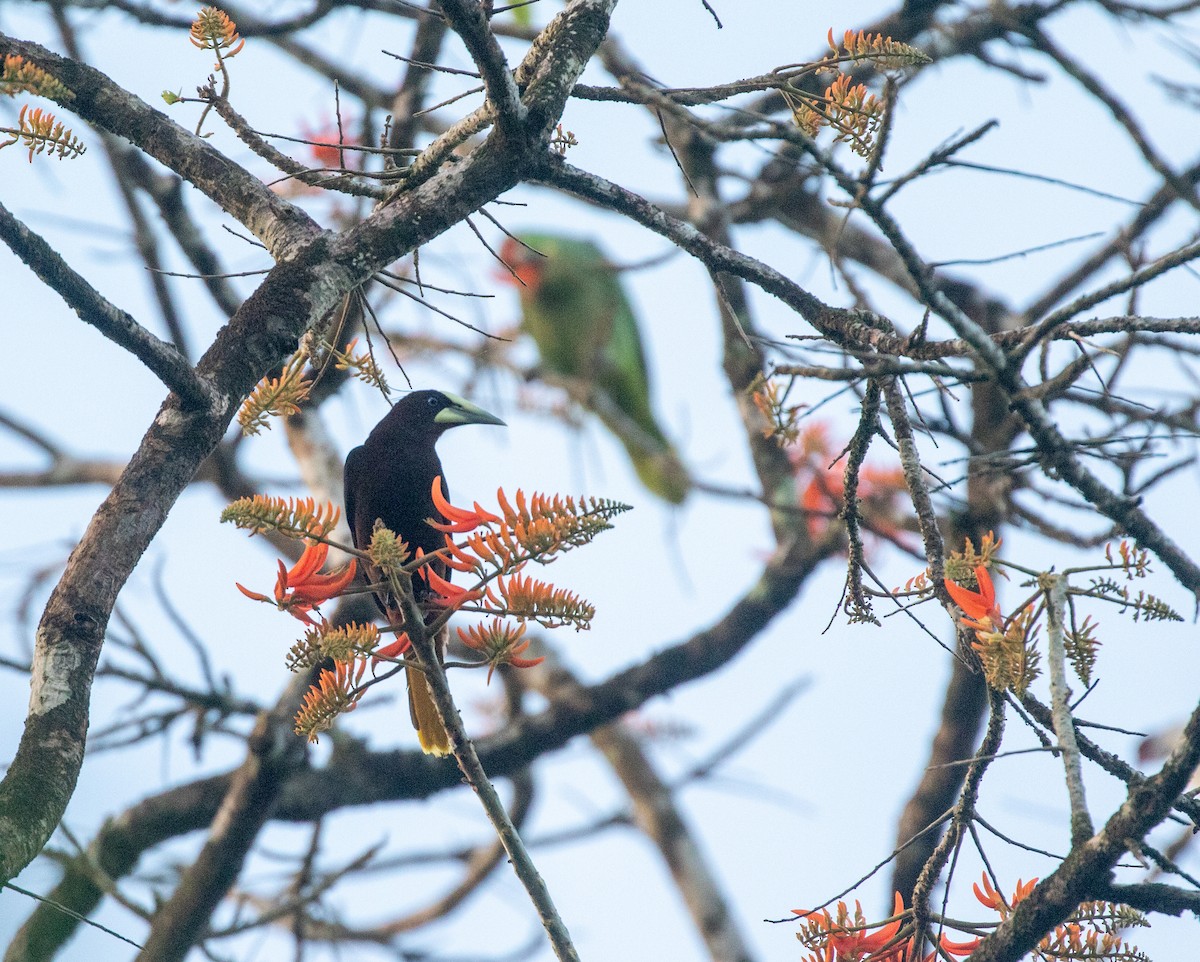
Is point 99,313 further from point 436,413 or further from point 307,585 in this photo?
point 436,413

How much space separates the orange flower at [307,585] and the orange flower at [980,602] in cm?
112

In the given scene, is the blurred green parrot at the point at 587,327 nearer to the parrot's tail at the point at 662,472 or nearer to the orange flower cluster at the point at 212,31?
the parrot's tail at the point at 662,472

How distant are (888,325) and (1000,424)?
315 cm

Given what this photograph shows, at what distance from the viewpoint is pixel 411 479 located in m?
4.20

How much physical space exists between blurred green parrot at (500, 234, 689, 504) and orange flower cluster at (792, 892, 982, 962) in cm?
416

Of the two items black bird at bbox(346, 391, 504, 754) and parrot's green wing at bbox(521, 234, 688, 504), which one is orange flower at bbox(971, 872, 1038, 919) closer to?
black bird at bbox(346, 391, 504, 754)

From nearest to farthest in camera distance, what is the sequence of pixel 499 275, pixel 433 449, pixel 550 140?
pixel 550 140
pixel 433 449
pixel 499 275

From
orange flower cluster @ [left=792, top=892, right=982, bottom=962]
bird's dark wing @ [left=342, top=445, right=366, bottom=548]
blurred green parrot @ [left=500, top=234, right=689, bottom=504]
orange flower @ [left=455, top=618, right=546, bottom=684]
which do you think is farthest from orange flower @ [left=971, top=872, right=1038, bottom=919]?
blurred green parrot @ [left=500, top=234, right=689, bottom=504]

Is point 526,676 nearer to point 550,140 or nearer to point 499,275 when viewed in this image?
point 499,275

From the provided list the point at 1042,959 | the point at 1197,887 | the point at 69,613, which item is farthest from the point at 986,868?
the point at 69,613

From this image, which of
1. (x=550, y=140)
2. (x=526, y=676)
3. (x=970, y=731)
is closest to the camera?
(x=550, y=140)

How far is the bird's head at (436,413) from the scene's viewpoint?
4.57 m

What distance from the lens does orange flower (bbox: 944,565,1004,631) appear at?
205 cm

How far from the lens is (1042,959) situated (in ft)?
7.05
